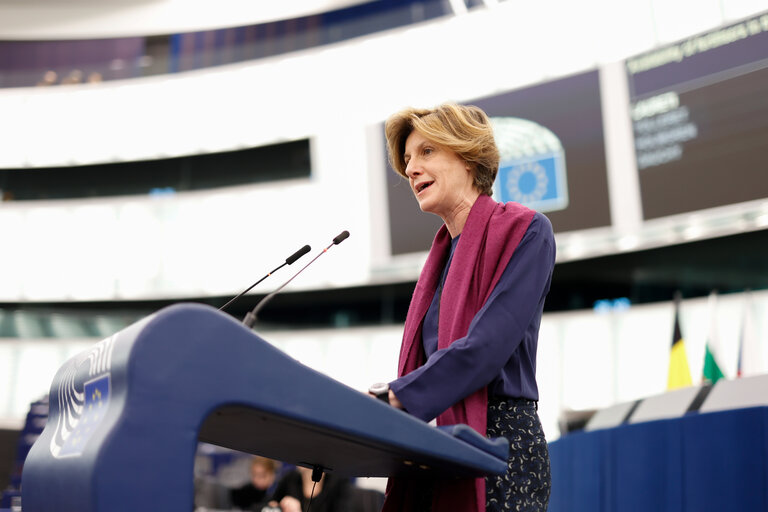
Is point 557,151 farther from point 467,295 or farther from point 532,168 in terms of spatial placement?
point 467,295

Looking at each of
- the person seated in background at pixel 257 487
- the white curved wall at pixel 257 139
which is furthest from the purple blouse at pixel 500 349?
the white curved wall at pixel 257 139

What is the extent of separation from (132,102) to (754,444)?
1189 centimetres

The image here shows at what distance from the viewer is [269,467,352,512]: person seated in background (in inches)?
162

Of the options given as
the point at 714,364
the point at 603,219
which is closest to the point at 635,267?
the point at 603,219

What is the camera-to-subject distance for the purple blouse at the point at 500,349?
1.13 meters

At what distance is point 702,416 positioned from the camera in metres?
2.39

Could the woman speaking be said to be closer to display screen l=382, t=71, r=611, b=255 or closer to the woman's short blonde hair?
the woman's short blonde hair

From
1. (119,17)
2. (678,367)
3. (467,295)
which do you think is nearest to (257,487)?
(678,367)

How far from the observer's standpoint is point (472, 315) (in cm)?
129

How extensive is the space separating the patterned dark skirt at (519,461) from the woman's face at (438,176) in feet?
1.35

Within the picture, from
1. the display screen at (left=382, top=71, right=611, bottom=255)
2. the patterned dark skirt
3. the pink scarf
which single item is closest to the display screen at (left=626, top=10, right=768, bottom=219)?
the display screen at (left=382, top=71, right=611, bottom=255)

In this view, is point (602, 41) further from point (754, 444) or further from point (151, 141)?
point (151, 141)

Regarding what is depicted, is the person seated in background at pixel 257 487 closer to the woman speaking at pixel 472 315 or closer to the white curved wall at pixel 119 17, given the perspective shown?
the woman speaking at pixel 472 315

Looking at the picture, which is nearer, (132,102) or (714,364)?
(714,364)
